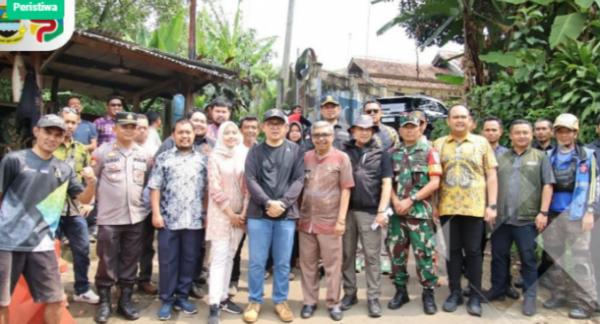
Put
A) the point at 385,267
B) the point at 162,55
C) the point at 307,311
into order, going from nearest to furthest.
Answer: the point at 307,311
the point at 385,267
the point at 162,55

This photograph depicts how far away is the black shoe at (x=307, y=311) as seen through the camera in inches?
164

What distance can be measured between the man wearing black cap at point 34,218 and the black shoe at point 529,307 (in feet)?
12.2

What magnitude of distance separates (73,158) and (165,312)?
1.58 m

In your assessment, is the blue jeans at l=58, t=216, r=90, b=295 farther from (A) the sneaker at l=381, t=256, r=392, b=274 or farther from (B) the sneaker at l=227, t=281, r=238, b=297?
(A) the sneaker at l=381, t=256, r=392, b=274

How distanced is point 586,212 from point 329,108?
8.10 feet

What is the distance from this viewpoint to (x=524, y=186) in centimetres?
434

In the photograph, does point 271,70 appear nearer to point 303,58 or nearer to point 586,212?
point 303,58

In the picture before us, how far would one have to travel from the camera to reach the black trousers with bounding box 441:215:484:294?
420cm

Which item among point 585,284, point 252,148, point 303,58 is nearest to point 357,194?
point 252,148

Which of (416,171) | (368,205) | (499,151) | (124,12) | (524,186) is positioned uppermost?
(124,12)

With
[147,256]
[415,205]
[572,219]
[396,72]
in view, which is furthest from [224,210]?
[396,72]

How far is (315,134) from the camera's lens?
4.13 meters

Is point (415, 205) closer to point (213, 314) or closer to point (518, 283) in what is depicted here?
point (518, 283)

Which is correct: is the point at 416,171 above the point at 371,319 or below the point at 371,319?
above
